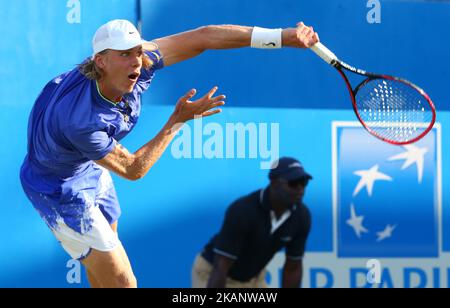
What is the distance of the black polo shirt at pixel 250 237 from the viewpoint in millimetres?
6328

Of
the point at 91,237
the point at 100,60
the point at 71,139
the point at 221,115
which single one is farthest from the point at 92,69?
the point at 221,115

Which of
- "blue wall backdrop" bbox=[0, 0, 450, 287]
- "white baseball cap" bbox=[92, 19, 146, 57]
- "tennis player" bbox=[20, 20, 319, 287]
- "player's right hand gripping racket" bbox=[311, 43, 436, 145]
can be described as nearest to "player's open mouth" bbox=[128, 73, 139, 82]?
"tennis player" bbox=[20, 20, 319, 287]

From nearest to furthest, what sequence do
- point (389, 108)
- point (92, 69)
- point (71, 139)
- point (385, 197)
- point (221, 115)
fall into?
point (71, 139), point (92, 69), point (389, 108), point (221, 115), point (385, 197)

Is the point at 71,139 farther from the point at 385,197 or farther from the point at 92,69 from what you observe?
the point at 385,197

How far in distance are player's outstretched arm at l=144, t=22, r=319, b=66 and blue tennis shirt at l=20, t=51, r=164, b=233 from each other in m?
0.09

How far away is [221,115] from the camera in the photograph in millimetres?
6445

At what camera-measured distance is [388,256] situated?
6.54m

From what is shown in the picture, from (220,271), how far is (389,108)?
1241 mm

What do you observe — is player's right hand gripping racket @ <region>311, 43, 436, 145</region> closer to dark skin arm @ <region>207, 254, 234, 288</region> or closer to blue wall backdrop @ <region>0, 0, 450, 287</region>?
blue wall backdrop @ <region>0, 0, 450, 287</region>

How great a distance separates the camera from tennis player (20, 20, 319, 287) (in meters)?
5.25

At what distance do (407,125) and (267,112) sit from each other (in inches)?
30.6

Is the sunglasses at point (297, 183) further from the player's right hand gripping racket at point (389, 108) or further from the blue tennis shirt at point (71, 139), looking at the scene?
the blue tennis shirt at point (71, 139)

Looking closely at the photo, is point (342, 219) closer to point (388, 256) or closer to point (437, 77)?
point (388, 256)

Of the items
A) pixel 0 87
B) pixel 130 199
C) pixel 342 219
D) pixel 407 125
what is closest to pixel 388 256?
pixel 342 219
